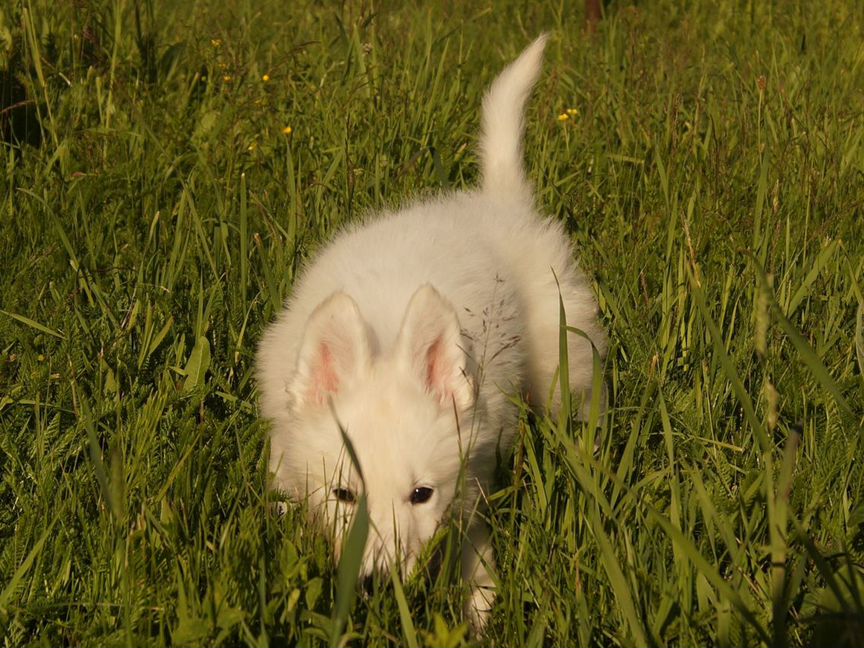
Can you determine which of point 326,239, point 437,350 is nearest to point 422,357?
point 437,350

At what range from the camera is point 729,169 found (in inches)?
165

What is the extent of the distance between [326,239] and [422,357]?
120cm

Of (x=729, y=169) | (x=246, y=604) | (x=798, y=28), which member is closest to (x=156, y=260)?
(x=246, y=604)

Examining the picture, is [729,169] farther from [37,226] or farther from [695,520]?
[37,226]

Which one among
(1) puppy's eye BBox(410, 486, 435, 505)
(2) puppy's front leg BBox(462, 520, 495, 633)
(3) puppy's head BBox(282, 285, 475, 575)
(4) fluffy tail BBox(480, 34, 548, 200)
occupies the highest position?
(4) fluffy tail BBox(480, 34, 548, 200)

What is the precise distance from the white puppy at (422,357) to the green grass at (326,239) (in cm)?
11

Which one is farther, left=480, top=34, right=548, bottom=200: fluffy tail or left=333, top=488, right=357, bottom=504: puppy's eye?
left=480, top=34, right=548, bottom=200: fluffy tail

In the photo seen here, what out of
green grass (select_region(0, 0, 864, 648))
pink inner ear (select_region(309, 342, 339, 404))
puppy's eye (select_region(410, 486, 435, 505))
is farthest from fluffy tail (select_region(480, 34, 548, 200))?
puppy's eye (select_region(410, 486, 435, 505))

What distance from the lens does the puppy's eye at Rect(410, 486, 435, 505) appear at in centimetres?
242

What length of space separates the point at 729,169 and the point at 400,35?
6.81 ft

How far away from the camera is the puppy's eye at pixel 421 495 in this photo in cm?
242

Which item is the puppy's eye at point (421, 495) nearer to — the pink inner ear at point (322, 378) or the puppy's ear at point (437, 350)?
the puppy's ear at point (437, 350)

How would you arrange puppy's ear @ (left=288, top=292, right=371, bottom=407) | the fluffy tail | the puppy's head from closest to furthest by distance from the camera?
the puppy's head, puppy's ear @ (left=288, top=292, right=371, bottom=407), the fluffy tail

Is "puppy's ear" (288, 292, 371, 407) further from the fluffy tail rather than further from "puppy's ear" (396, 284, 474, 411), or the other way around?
the fluffy tail
